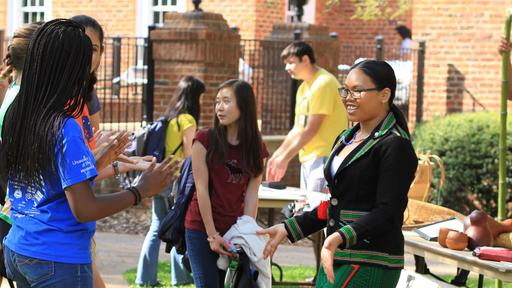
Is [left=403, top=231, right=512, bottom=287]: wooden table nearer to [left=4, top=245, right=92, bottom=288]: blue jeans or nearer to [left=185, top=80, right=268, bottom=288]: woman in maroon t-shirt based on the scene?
[left=185, top=80, right=268, bottom=288]: woman in maroon t-shirt

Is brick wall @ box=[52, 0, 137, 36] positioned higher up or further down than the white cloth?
higher up

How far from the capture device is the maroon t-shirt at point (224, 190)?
7.09m

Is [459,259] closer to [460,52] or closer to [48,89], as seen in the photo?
[48,89]

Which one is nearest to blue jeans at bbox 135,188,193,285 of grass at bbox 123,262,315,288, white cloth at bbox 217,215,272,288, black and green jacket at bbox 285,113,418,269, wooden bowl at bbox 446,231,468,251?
grass at bbox 123,262,315,288

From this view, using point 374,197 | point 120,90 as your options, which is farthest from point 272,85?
point 374,197

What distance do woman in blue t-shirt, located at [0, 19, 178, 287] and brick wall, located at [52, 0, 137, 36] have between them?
19293 millimetres

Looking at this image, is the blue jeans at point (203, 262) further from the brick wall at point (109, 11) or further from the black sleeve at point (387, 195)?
the brick wall at point (109, 11)

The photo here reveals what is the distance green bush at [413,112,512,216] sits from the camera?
13945 millimetres

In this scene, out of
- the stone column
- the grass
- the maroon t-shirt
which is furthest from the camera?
Answer: the stone column

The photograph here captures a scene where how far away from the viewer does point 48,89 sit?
169 inches

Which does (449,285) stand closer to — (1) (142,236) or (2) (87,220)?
(2) (87,220)

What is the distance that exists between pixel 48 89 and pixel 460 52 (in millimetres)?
13705

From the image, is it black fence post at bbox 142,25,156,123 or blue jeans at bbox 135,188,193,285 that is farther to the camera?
black fence post at bbox 142,25,156,123

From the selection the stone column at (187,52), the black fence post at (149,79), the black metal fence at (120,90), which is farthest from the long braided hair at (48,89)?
the black metal fence at (120,90)
